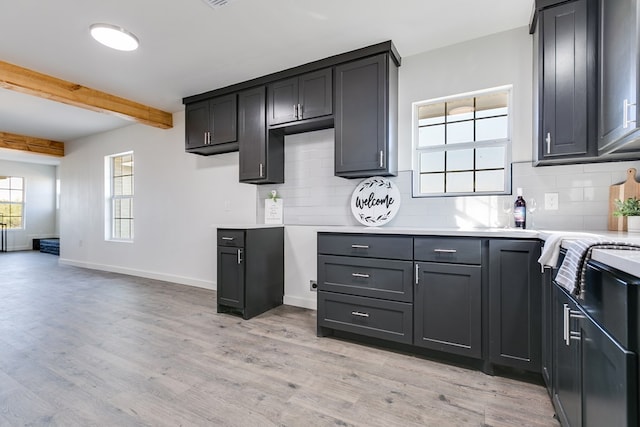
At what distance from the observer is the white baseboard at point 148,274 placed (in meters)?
4.37

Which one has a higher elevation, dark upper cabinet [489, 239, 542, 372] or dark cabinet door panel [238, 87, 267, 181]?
dark cabinet door panel [238, 87, 267, 181]

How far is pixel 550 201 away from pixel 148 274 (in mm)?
5398

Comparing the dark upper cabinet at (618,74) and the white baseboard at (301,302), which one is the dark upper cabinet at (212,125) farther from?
the dark upper cabinet at (618,74)

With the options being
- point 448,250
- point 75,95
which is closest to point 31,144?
point 75,95

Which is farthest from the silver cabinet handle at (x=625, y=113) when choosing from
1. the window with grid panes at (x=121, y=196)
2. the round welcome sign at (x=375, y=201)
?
the window with grid panes at (x=121, y=196)

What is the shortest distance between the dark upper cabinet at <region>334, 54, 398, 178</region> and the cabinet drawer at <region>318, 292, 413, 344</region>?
1.15 meters

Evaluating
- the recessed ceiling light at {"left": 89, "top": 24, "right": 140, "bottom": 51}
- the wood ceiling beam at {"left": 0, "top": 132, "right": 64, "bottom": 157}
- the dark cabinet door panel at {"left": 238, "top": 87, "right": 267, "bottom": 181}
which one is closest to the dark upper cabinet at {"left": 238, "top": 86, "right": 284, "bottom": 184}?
the dark cabinet door panel at {"left": 238, "top": 87, "right": 267, "bottom": 181}

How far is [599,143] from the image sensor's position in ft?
6.20

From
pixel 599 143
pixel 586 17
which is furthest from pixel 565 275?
pixel 586 17

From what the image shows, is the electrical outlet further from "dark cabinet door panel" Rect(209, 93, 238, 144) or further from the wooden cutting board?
"dark cabinet door panel" Rect(209, 93, 238, 144)

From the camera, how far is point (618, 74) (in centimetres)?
161

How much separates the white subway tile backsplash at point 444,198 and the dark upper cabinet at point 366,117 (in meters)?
0.33

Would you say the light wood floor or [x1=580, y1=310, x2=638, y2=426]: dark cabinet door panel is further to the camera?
the light wood floor

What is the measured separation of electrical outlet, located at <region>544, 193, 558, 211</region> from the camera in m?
2.30
